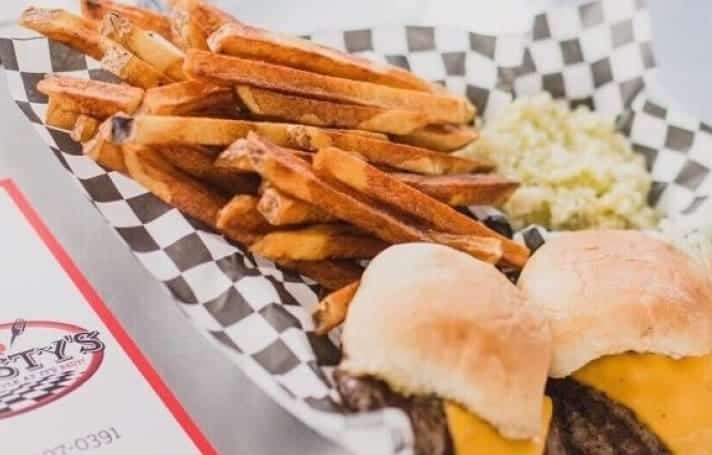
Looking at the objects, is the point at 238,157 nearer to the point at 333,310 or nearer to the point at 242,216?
the point at 242,216

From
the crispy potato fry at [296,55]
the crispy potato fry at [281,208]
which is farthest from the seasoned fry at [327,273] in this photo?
the crispy potato fry at [296,55]

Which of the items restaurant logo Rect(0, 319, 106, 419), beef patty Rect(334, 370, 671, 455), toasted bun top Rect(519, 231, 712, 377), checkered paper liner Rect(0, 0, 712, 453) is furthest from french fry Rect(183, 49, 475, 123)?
beef patty Rect(334, 370, 671, 455)

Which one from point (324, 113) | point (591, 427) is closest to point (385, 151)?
point (324, 113)

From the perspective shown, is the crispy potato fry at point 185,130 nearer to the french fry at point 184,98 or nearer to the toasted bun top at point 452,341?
the french fry at point 184,98

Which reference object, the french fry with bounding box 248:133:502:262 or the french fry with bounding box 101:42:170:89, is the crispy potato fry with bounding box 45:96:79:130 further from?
the french fry with bounding box 248:133:502:262

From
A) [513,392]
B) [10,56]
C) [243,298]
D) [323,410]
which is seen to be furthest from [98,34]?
[513,392]

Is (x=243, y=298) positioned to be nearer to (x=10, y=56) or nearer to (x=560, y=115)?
(x=10, y=56)
